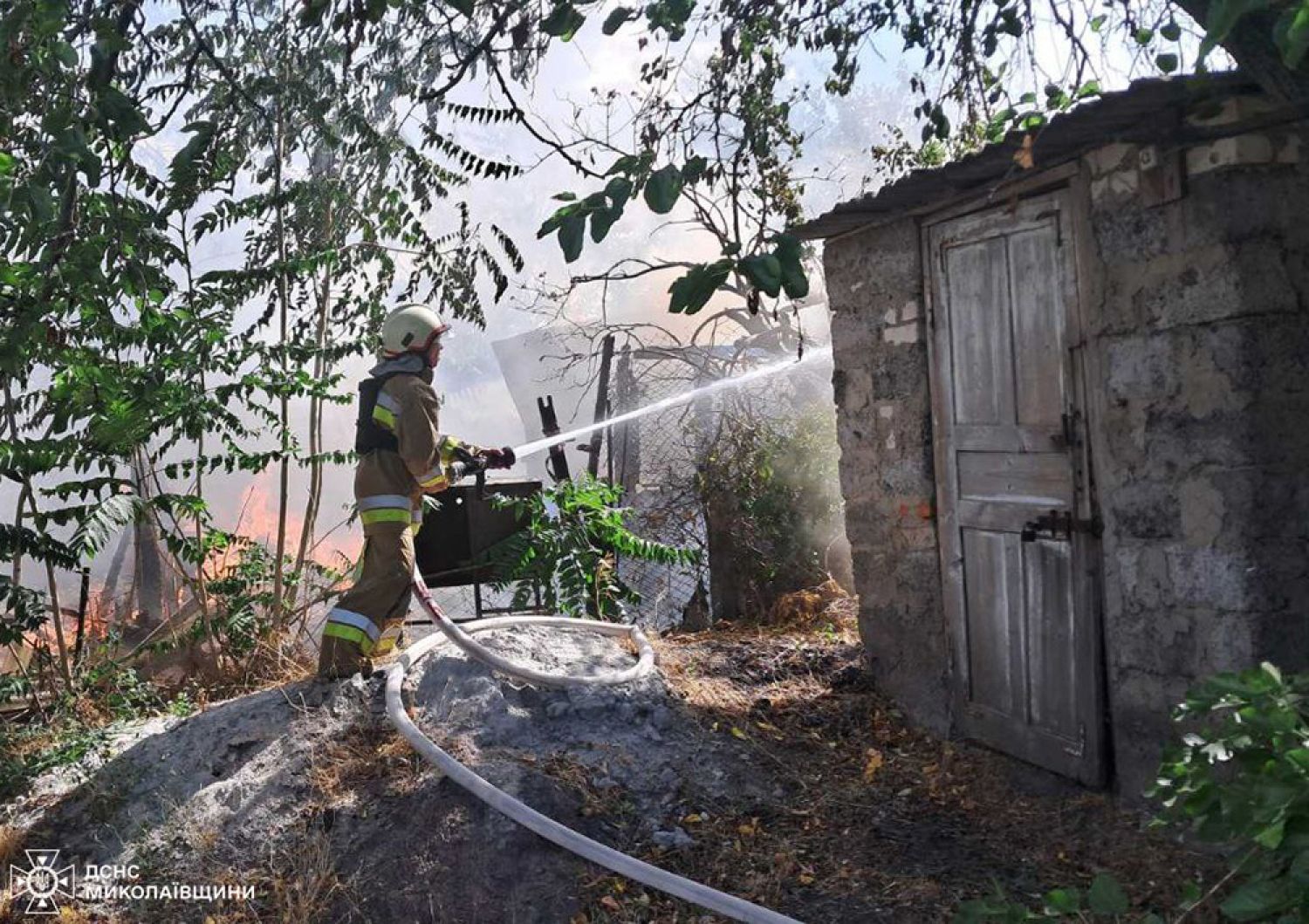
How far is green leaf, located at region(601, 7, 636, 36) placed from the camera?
3688mm

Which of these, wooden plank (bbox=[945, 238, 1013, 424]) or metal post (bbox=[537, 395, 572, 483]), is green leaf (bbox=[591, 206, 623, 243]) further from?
metal post (bbox=[537, 395, 572, 483])

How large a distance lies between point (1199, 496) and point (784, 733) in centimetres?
249

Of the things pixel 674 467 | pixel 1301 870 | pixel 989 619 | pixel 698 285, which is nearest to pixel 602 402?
pixel 674 467

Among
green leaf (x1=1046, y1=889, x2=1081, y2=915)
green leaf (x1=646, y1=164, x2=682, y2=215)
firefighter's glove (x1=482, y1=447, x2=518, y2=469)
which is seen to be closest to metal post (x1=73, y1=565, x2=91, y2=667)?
firefighter's glove (x1=482, y1=447, x2=518, y2=469)

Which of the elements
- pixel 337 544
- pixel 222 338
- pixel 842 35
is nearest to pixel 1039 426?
pixel 842 35

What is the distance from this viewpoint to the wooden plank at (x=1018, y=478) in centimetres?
530

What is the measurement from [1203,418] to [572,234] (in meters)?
2.99

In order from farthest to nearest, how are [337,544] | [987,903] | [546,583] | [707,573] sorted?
[337,544]
[707,573]
[546,583]
[987,903]

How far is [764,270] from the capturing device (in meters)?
2.55

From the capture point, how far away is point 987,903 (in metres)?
2.80

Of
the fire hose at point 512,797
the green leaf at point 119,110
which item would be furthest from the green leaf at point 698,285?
the fire hose at point 512,797

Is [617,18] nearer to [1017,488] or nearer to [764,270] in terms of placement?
[764,270]

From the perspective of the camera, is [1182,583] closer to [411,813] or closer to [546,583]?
[411,813]

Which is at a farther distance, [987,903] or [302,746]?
[302,746]
